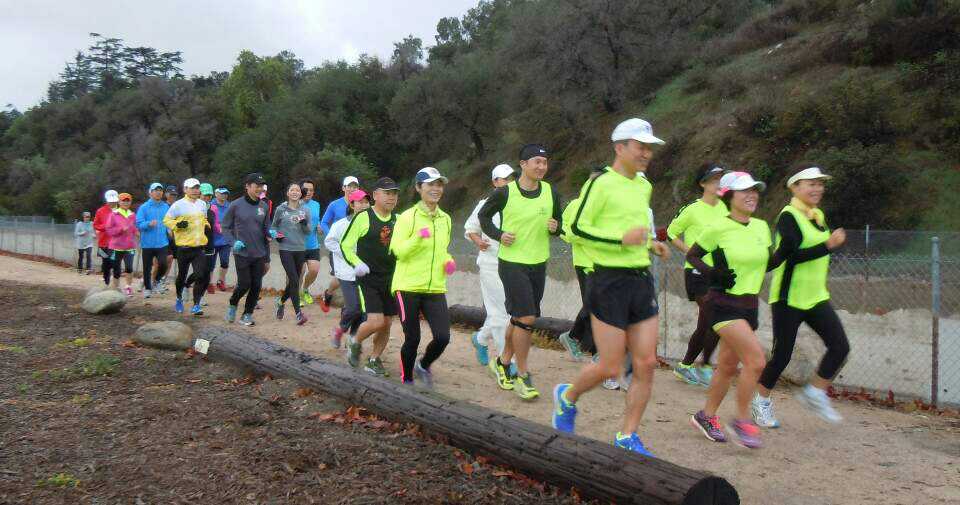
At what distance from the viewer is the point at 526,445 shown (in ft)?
15.8

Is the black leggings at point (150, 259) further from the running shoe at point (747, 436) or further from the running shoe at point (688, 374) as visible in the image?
the running shoe at point (747, 436)

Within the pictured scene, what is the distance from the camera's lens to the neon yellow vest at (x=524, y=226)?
22.3ft

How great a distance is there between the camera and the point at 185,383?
24.5ft

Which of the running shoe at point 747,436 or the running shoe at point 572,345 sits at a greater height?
the running shoe at point 572,345

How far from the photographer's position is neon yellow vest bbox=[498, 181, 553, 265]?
22.3ft

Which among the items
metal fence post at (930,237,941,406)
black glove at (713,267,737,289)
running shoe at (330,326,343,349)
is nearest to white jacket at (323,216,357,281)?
running shoe at (330,326,343,349)

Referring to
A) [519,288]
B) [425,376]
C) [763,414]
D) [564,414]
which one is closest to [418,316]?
[425,376]

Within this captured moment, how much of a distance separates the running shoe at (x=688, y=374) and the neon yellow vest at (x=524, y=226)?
2274mm

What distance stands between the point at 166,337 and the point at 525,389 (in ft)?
14.8

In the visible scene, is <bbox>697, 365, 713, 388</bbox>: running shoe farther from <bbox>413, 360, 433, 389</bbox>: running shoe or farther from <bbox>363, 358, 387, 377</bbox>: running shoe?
<bbox>363, 358, 387, 377</bbox>: running shoe

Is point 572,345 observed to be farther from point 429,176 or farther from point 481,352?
point 429,176

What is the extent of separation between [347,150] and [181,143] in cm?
1995

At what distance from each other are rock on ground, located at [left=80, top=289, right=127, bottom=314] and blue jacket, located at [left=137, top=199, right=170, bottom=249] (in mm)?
2185

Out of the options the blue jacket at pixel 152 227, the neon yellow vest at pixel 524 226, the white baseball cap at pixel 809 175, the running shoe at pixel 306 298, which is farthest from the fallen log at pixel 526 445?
the blue jacket at pixel 152 227
